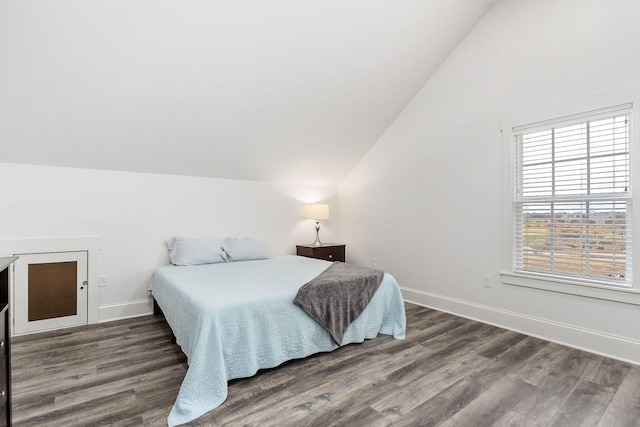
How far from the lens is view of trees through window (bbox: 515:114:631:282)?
8.57ft

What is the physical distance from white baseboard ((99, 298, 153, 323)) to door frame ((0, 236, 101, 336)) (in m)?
0.07

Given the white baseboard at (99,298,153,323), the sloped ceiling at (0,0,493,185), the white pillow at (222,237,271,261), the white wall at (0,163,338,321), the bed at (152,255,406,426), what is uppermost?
the sloped ceiling at (0,0,493,185)

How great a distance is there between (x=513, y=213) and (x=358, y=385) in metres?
2.23

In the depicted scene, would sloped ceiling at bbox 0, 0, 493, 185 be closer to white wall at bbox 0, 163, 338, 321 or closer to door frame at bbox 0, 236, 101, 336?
white wall at bbox 0, 163, 338, 321

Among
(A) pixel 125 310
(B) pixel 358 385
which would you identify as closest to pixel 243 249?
(A) pixel 125 310

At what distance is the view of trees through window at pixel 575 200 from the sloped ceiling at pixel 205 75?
1.63 metres

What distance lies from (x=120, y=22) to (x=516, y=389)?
12.0 ft

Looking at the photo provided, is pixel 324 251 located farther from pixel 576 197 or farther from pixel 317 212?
pixel 576 197

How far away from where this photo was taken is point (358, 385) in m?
2.15

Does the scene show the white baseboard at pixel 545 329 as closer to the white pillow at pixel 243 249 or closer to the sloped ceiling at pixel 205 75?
the white pillow at pixel 243 249

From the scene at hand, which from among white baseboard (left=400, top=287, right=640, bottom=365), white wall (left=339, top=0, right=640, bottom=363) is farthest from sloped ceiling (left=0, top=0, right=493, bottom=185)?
white baseboard (left=400, top=287, right=640, bottom=365)

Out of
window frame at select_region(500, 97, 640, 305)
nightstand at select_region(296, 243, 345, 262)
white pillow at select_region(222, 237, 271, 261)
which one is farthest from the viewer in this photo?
nightstand at select_region(296, 243, 345, 262)

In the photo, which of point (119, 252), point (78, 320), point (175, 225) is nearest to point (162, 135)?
point (175, 225)

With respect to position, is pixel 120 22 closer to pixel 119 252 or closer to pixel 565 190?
pixel 119 252
